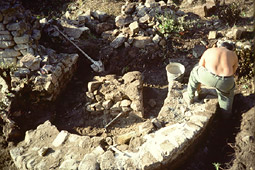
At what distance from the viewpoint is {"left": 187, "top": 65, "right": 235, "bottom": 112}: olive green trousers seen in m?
4.35

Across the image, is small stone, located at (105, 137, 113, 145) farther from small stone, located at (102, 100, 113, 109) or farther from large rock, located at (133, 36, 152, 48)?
large rock, located at (133, 36, 152, 48)

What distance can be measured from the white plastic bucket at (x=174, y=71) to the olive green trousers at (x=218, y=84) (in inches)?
30.8

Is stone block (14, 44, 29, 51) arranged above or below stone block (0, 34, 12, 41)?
below

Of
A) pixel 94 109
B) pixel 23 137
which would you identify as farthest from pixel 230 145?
pixel 23 137

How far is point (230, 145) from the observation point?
4359 millimetres

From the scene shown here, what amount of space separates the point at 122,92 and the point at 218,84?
2.13m

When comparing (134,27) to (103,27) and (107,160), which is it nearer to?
(103,27)

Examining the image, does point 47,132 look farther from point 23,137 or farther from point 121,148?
point 121,148

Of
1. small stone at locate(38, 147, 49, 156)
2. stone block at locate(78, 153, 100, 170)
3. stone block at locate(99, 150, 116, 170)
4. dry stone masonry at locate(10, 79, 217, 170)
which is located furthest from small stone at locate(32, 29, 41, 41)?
stone block at locate(99, 150, 116, 170)

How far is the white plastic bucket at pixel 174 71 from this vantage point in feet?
18.1

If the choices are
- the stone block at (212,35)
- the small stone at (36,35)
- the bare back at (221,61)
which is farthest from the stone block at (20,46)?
the stone block at (212,35)

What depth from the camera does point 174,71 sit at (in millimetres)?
5902

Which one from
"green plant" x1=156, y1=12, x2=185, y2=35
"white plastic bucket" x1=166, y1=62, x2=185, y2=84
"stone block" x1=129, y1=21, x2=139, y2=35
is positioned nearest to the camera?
"white plastic bucket" x1=166, y1=62, x2=185, y2=84

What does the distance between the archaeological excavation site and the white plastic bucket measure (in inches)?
1.0
